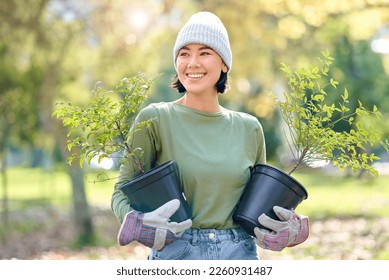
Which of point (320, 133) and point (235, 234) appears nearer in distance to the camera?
point (235, 234)

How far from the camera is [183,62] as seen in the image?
2.05m

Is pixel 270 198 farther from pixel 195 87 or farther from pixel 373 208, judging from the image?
pixel 373 208

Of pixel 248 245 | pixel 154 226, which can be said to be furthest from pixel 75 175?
pixel 154 226

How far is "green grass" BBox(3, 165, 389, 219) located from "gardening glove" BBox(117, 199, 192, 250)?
300 inches

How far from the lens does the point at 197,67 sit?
2.05 m

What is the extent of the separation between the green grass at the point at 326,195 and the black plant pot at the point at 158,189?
24.9 feet

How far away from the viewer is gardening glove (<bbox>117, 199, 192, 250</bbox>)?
1.88m

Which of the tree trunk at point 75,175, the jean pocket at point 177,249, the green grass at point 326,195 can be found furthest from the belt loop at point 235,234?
the green grass at point 326,195

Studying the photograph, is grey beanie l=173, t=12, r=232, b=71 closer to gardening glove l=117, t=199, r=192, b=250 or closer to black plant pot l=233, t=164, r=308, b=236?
black plant pot l=233, t=164, r=308, b=236

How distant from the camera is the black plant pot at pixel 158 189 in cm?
190

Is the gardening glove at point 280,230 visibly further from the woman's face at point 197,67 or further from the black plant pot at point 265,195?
the woman's face at point 197,67

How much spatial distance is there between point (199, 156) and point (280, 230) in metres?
0.35

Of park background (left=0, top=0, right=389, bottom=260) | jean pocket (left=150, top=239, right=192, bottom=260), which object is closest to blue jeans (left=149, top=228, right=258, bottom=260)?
jean pocket (left=150, top=239, right=192, bottom=260)

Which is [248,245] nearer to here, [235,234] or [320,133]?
[235,234]
